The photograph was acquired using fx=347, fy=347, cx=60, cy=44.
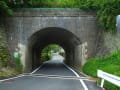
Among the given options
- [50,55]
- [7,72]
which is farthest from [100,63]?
[50,55]

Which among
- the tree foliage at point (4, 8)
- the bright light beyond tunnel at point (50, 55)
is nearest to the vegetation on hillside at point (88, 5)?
the tree foliage at point (4, 8)

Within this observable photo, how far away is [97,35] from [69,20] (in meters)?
2.77

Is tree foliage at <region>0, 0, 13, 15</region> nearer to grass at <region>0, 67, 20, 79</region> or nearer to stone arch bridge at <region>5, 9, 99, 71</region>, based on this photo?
stone arch bridge at <region>5, 9, 99, 71</region>

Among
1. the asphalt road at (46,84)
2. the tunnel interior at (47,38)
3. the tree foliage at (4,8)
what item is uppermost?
the tree foliage at (4,8)

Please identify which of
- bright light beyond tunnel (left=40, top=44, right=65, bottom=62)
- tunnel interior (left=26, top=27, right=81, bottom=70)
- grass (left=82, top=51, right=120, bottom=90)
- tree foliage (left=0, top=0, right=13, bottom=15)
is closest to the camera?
grass (left=82, top=51, right=120, bottom=90)

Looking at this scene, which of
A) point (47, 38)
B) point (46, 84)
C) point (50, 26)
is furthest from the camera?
point (47, 38)

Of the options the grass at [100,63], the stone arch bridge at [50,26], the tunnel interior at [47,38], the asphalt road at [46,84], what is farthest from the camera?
the tunnel interior at [47,38]

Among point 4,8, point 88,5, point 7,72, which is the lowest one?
point 7,72

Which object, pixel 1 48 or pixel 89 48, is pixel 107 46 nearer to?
pixel 89 48

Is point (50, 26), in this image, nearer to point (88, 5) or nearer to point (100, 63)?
point (88, 5)

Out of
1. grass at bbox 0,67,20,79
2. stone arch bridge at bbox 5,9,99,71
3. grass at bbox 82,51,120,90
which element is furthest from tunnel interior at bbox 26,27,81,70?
grass at bbox 0,67,20,79

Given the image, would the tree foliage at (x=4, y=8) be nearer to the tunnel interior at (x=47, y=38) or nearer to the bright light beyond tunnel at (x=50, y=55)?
the tunnel interior at (x=47, y=38)

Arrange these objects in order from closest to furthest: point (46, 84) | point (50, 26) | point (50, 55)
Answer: point (46, 84) → point (50, 26) → point (50, 55)

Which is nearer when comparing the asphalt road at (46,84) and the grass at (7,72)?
the asphalt road at (46,84)
